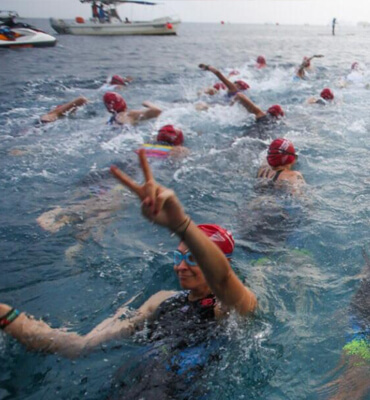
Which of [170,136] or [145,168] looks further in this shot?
[170,136]

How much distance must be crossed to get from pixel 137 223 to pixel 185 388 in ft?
10.7

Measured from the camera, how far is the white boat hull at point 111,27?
164ft

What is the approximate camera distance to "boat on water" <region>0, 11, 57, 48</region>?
1144 inches

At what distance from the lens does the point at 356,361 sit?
120 inches

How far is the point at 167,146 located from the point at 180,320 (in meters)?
5.00

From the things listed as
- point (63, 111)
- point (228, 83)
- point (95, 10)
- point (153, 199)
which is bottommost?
point (63, 111)

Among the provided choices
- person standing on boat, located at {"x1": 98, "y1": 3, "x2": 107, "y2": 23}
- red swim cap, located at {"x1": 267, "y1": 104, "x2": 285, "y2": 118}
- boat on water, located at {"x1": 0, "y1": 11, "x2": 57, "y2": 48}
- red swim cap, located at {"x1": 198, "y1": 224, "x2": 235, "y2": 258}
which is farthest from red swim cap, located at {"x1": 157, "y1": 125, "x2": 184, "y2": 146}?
person standing on boat, located at {"x1": 98, "y1": 3, "x2": 107, "y2": 23}

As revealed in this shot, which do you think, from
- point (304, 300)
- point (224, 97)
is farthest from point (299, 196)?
point (224, 97)

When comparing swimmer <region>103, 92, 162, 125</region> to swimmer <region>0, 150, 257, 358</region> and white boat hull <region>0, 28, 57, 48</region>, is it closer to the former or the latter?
swimmer <region>0, 150, 257, 358</region>

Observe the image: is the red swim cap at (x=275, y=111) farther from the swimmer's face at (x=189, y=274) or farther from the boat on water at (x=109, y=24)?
the boat on water at (x=109, y=24)

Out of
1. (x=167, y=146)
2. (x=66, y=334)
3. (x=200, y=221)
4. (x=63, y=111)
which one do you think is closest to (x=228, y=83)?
(x=167, y=146)

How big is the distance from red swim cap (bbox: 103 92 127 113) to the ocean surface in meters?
0.61

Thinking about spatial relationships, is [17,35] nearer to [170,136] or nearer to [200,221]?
[170,136]

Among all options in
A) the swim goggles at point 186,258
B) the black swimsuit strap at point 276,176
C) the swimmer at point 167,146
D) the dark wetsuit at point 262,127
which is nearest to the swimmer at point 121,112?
the swimmer at point 167,146
